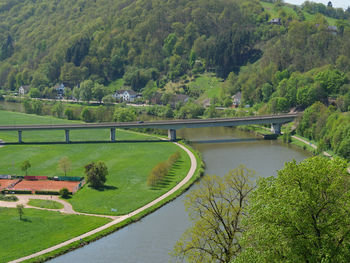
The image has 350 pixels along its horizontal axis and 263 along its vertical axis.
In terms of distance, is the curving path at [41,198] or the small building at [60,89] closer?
the curving path at [41,198]

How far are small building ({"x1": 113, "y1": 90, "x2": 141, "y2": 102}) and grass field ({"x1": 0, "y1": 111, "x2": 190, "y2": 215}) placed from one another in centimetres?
5223

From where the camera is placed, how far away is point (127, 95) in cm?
16462

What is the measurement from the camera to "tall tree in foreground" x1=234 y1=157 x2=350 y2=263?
26.7 metres

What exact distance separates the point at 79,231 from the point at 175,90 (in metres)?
117

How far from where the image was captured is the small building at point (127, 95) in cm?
16375

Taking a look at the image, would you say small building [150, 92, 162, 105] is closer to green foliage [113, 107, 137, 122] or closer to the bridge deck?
green foliage [113, 107, 137, 122]

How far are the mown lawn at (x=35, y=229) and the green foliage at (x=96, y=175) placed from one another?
1067cm

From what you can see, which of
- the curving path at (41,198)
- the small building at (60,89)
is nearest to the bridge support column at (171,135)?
the curving path at (41,198)

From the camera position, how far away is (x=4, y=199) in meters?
61.5

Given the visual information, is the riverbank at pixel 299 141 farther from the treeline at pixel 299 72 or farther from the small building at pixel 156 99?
the small building at pixel 156 99

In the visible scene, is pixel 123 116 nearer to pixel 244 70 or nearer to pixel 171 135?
pixel 171 135

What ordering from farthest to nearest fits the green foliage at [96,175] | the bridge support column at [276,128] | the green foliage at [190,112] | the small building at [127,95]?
the small building at [127,95]
the green foliage at [190,112]
the bridge support column at [276,128]
the green foliage at [96,175]

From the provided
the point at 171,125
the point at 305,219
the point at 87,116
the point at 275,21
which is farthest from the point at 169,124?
the point at 275,21

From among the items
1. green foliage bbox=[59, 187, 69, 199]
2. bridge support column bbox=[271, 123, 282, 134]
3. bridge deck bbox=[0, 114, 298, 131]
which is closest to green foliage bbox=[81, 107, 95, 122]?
bridge deck bbox=[0, 114, 298, 131]
